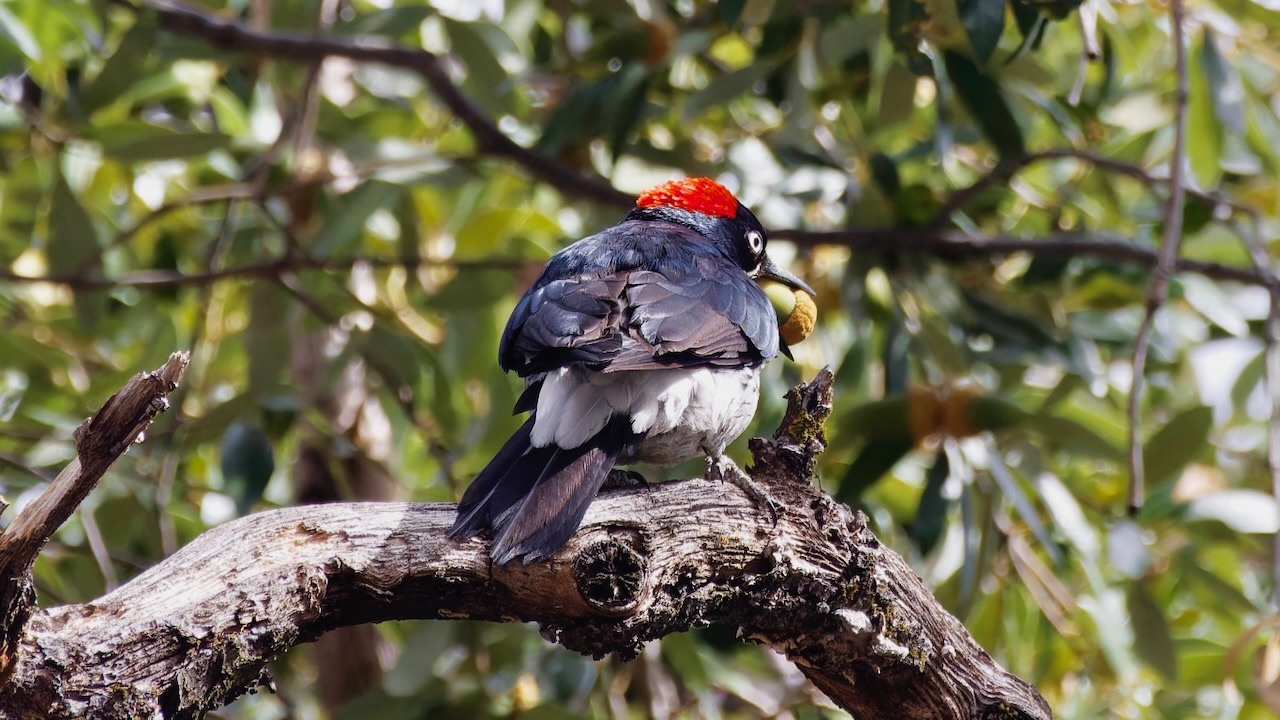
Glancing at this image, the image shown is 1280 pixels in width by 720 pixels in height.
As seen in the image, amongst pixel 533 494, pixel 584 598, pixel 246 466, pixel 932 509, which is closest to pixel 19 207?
pixel 246 466

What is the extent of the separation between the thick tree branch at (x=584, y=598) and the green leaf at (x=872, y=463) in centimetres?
156

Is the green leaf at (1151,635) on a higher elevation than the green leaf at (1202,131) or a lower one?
lower

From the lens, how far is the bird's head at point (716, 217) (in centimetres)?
417

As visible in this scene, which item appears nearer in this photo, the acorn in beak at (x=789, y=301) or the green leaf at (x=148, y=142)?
the acorn in beak at (x=789, y=301)

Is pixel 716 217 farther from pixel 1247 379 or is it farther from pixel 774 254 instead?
pixel 1247 379

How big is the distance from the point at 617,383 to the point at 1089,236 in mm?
2668

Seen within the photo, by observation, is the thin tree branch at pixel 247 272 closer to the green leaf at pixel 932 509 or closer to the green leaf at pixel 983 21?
the green leaf at pixel 932 509

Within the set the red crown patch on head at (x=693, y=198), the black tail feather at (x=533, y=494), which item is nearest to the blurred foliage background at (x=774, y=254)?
the red crown patch on head at (x=693, y=198)

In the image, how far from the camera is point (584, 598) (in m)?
2.52

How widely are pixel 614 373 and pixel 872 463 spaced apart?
64.6 inches

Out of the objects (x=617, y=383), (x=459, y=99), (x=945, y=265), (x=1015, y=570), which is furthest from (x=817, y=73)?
(x=617, y=383)

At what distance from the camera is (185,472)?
621 centimetres

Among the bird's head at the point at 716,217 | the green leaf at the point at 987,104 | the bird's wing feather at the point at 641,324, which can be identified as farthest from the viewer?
the green leaf at the point at 987,104

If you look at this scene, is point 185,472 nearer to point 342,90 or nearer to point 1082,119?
point 342,90
